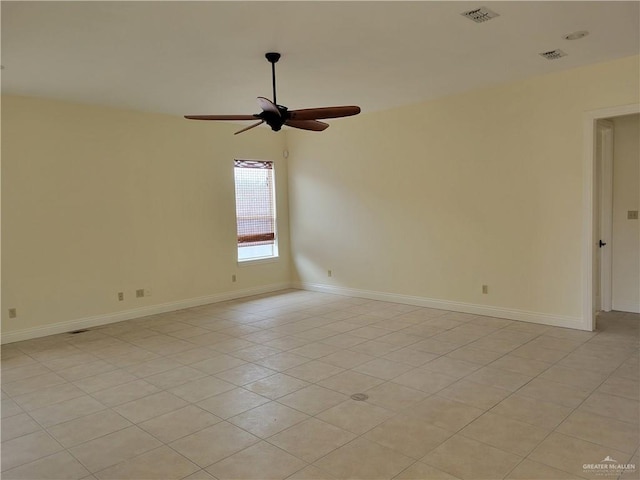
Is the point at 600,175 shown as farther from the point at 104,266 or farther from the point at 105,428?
the point at 104,266

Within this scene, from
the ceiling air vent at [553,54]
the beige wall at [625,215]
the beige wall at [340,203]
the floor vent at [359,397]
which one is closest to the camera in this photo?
the floor vent at [359,397]

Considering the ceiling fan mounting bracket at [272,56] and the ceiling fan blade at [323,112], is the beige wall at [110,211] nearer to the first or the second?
the ceiling fan mounting bracket at [272,56]

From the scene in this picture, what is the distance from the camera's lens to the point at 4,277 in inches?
195

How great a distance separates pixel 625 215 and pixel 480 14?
12.0 feet

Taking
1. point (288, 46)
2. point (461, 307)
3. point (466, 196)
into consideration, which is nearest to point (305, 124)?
point (288, 46)

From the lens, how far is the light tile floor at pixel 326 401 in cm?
250

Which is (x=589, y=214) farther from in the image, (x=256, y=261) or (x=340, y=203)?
(x=256, y=261)

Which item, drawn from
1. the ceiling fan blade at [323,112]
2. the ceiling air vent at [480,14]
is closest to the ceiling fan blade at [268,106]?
the ceiling fan blade at [323,112]

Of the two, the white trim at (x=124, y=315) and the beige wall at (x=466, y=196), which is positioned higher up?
the beige wall at (x=466, y=196)

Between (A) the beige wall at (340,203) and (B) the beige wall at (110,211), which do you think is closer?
(A) the beige wall at (340,203)

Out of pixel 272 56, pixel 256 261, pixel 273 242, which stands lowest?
pixel 256 261

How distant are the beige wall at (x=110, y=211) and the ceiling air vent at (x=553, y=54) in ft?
14.5

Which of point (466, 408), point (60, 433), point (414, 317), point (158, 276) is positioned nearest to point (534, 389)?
point (466, 408)

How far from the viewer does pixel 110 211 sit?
5746 mm
